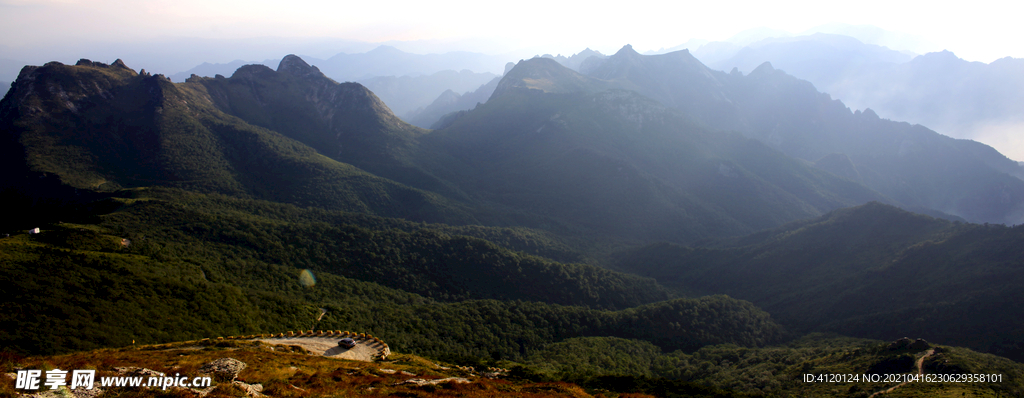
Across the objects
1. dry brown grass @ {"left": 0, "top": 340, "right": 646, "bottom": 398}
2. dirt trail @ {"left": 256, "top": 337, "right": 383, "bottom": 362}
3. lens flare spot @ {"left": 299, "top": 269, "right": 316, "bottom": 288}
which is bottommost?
lens flare spot @ {"left": 299, "top": 269, "right": 316, "bottom": 288}

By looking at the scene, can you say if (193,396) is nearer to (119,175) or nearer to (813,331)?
(813,331)

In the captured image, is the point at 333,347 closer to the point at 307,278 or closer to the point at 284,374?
the point at 284,374

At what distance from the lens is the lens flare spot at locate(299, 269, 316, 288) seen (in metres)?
89.2

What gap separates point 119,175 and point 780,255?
9042 inches

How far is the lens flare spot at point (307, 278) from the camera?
89.2 metres

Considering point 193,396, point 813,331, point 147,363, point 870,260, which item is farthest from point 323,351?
point 870,260

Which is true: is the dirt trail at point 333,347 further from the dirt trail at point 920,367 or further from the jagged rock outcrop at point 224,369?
the dirt trail at point 920,367

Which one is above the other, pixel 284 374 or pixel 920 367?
pixel 284 374

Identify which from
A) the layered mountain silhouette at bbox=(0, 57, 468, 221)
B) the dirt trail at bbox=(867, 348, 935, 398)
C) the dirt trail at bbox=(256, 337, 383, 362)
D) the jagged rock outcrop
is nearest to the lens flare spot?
the dirt trail at bbox=(256, 337, 383, 362)

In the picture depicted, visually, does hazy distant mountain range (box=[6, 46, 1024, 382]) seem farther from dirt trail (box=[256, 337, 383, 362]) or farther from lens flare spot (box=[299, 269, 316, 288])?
dirt trail (box=[256, 337, 383, 362])

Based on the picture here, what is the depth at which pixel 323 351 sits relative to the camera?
48625 millimetres

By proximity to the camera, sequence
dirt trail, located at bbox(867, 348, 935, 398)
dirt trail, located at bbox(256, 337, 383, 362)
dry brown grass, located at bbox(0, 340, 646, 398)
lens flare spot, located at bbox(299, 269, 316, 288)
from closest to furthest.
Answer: dry brown grass, located at bbox(0, 340, 646, 398) → dirt trail, located at bbox(256, 337, 383, 362) → dirt trail, located at bbox(867, 348, 935, 398) → lens flare spot, located at bbox(299, 269, 316, 288)

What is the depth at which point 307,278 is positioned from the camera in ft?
301

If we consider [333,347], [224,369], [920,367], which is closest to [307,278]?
[333,347]
